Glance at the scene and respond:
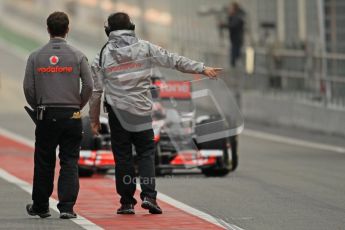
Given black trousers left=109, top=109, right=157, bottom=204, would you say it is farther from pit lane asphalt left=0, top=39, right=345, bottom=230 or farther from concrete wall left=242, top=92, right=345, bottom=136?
concrete wall left=242, top=92, right=345, bottom=136

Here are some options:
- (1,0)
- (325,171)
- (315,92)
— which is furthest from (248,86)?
(1,0)

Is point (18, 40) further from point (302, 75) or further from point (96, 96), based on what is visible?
point (96, 96)

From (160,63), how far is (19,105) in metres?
23.0

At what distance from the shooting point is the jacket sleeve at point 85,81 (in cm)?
1238

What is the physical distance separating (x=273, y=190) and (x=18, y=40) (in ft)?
154

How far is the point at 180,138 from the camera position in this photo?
17.4m

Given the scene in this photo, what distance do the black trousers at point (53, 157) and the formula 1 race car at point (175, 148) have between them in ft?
15.3

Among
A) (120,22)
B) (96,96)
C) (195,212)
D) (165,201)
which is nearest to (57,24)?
(120,22)

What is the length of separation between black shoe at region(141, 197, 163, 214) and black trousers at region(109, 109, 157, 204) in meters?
Result: 0.04

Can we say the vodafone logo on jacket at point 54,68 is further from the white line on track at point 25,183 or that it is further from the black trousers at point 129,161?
the white line on track at point 25,183

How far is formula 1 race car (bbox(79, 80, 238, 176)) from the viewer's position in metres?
17.2

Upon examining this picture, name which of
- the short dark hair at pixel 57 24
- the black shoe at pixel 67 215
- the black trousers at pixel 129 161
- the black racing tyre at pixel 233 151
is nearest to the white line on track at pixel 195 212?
the black trousers at pixel 129 161

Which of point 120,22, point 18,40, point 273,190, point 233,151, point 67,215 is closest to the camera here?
point 67,215

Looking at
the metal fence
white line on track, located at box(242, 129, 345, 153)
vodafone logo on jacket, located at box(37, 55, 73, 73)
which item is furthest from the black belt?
the metal fence
